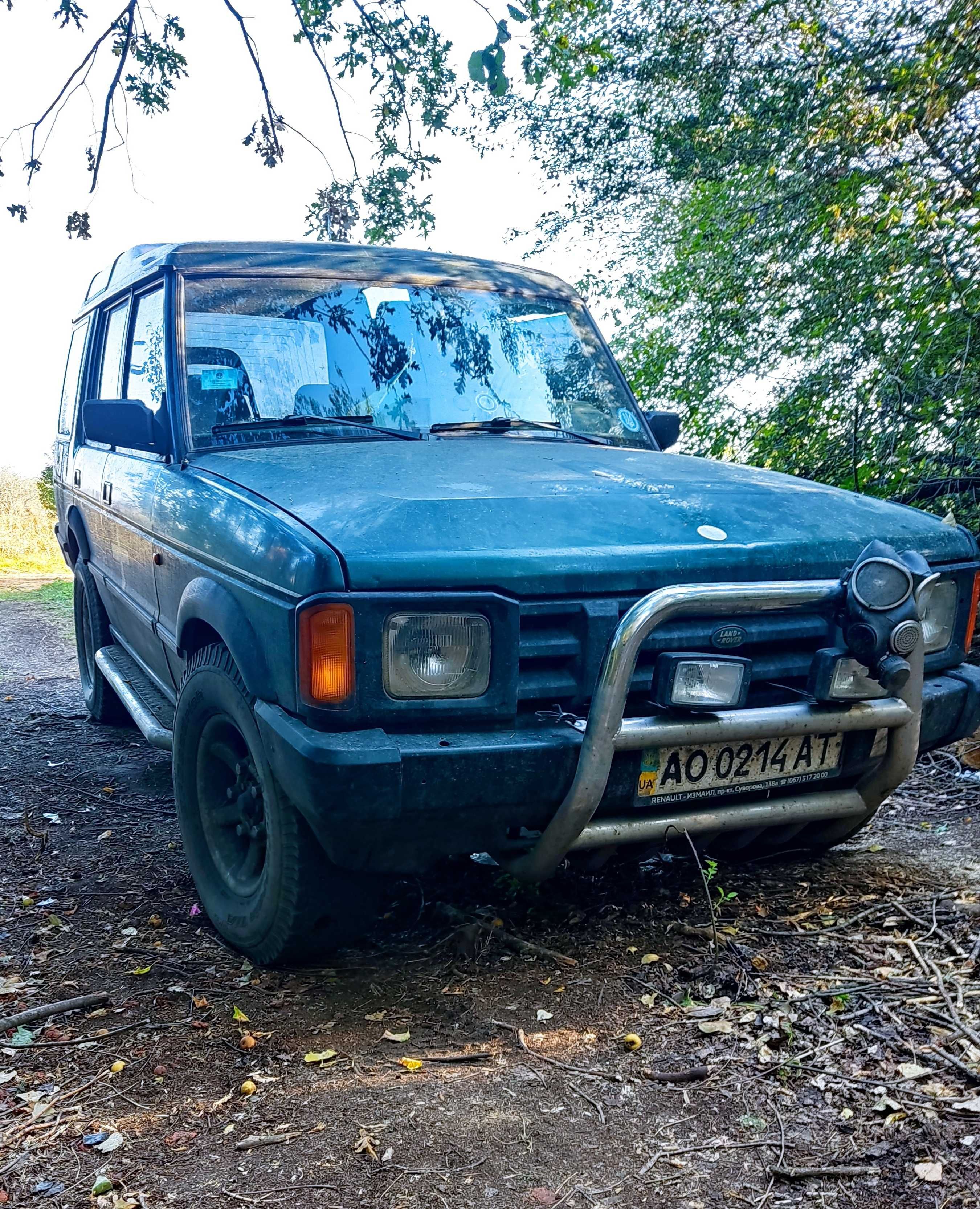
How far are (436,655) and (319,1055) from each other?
3.26ft

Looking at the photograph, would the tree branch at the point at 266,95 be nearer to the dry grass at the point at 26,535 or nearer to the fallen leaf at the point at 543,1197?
the fallen leaf at the point at 543,1197

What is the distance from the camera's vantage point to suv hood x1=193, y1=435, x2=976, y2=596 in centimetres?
244

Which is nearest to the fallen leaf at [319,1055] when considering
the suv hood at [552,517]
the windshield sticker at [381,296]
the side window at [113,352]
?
the suv hood at [552,517]

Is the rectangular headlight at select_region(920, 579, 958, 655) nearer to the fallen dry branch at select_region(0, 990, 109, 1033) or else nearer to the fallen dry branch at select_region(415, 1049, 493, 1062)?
the fallen dry branch at select_region(415, 1049, 493, 1062)

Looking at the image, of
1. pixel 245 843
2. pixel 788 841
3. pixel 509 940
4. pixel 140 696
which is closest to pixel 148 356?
pixel 140 696

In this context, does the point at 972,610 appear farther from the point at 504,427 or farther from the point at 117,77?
the point at 117,77

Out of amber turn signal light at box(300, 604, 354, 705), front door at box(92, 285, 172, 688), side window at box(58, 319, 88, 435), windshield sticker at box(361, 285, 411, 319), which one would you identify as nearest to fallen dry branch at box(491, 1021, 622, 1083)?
amber turn signal light at box(300, 604, 354, 705)

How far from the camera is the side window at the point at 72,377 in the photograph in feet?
18.7

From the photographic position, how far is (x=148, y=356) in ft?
13.3

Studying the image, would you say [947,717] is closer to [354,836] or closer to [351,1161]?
[354,836]

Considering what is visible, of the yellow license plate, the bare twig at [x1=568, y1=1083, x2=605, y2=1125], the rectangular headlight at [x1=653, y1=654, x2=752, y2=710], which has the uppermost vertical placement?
the rectangular headlight at [x1=653, y1=654, x2=752, y2=710]

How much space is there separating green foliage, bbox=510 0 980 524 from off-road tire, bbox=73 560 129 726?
12.0 ft

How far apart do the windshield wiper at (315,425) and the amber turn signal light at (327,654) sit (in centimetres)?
122

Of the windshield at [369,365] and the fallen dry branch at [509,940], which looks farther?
the windshield at [369,365]
